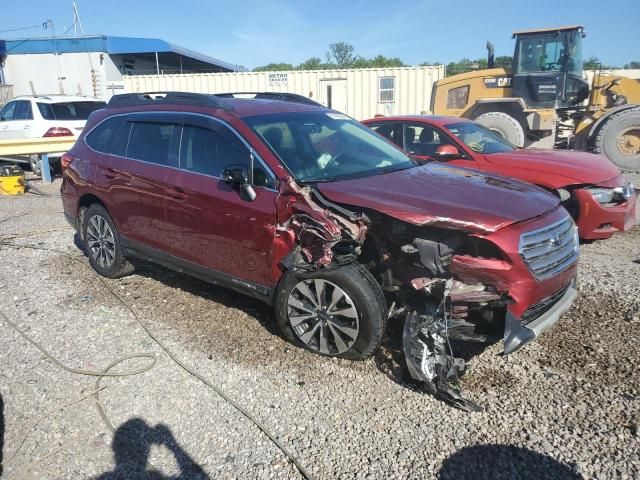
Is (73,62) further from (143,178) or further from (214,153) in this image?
(214,153)

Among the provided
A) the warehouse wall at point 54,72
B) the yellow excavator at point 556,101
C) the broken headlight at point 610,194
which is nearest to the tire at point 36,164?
the yellow excavator at point 556,101

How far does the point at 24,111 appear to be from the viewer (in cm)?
1224

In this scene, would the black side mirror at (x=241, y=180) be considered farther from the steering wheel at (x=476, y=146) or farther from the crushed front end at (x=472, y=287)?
the steering wheel at (x=476, y=146)

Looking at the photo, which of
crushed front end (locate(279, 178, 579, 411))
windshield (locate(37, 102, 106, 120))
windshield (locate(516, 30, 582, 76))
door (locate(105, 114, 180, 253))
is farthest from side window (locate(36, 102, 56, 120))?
windshield (locate(516, 30, 582, 76))

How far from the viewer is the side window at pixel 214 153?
381 cm

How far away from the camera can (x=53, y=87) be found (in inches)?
1009

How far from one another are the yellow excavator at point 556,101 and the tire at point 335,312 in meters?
8.83

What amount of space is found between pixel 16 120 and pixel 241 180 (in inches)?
445

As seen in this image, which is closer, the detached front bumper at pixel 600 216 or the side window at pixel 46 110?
the detached front bumper at pixel 600 216

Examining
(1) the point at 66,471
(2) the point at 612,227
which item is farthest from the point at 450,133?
(1) the point at 66,471

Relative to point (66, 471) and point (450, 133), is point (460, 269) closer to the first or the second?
point (66, 471)

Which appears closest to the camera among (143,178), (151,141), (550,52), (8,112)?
(143,178)

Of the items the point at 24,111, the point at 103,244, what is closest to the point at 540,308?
the point at 103,244

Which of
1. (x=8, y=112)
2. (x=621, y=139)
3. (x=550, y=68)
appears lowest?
(x=621, y=139)
